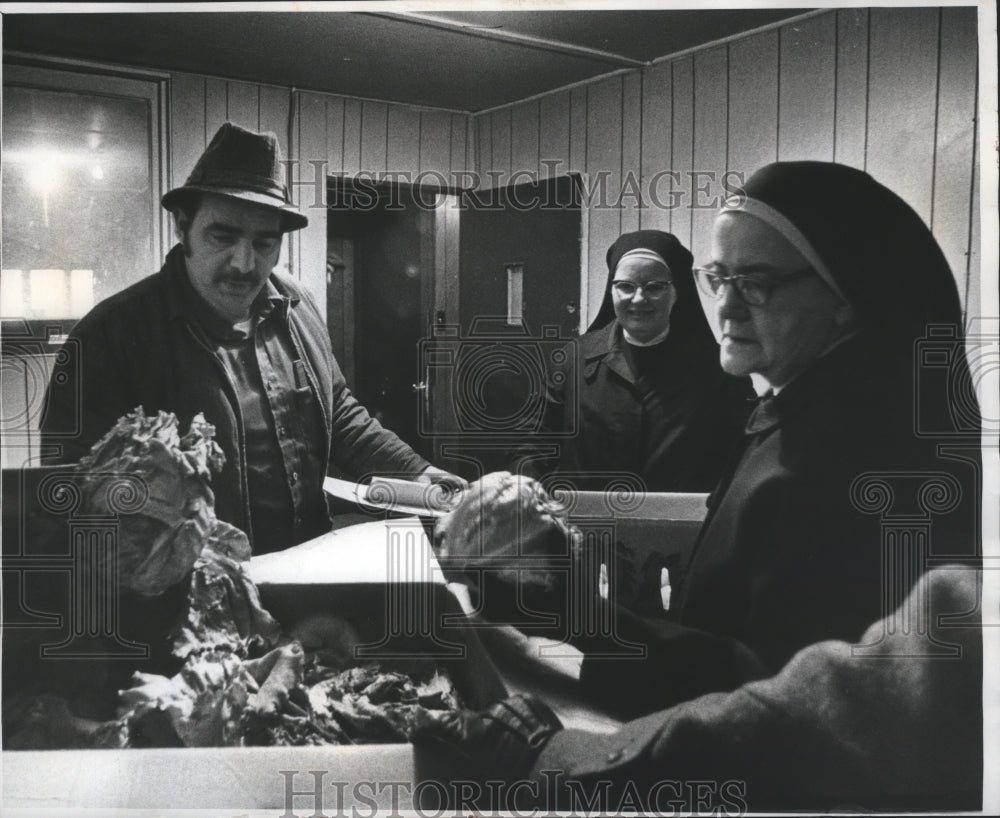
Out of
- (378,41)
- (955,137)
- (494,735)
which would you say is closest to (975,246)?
(955,137)

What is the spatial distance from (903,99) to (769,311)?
1.89 ft

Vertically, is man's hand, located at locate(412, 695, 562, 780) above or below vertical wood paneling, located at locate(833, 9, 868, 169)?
below

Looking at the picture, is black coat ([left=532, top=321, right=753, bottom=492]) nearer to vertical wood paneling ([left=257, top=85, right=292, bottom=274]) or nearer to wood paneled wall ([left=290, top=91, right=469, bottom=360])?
wood paneled wall ([left=290, top=91, right=469, bottom=360])

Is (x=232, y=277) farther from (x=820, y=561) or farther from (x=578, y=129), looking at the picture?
(x=820, y=561)

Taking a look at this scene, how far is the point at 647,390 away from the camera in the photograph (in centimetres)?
228

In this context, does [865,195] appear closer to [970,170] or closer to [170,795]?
[970,170]

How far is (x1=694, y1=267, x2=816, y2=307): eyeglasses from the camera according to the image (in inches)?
85.3

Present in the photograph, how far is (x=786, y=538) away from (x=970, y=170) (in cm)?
98

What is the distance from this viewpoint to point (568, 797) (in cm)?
225

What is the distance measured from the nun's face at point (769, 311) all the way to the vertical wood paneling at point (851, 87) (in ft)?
0.84

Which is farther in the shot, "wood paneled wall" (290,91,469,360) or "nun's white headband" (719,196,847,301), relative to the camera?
"wood paneled wall" (290,91,469,360)

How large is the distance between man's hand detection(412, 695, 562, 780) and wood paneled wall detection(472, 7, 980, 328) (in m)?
1.01

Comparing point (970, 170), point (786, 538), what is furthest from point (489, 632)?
point (970, 170)

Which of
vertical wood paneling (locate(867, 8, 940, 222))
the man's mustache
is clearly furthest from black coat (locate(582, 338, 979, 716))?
the man's mustache
